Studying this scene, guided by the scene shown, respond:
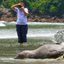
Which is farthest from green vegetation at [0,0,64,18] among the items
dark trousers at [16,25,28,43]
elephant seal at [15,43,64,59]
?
elephant seal at [15,43,64,59]

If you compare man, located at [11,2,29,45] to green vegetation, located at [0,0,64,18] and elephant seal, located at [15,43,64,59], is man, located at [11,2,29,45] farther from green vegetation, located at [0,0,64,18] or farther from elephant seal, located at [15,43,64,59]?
green vegetation, located at [0,0,64,18]

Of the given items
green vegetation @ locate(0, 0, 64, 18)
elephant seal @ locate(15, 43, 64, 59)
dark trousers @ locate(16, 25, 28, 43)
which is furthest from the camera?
green vegetation @ locate(0, 0, 64, 18)

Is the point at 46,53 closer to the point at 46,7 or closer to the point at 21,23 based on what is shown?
the point at 21,23

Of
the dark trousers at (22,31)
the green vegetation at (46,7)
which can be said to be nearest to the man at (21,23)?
the dark trousers at (22,31)

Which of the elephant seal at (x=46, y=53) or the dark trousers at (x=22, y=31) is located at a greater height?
the elephant seal at (x=46, y=53)

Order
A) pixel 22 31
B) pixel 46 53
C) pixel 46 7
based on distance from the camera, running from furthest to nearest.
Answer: pixel 46 7 → pixel 22 31 → pixel 46 53

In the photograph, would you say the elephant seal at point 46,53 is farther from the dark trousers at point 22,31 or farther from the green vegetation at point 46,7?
the green vegetation at point 46,7

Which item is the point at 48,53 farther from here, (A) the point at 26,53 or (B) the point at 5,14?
(B) the point at 5,14

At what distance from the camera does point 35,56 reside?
12.3 metres

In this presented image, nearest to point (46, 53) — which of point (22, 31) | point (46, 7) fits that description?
point (22, 31)

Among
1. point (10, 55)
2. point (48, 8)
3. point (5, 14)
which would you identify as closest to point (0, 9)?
point (5, 14)

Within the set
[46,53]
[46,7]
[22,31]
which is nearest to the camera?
[46,53]

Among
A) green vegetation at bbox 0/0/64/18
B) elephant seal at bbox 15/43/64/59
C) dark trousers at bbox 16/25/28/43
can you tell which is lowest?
green vegetation at bbox 0/0/64/18

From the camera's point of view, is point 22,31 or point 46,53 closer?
point 46,53
